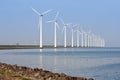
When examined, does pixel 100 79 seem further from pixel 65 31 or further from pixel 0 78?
pixel 65 31

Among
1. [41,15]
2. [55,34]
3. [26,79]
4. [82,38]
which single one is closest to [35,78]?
[26,79]

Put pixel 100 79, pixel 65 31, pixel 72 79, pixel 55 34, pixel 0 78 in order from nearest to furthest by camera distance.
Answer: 1. pixel 0 78
2. pixel 72 79
3. pixel 100 79
4. pixel 55 34
5. pixel 65 31

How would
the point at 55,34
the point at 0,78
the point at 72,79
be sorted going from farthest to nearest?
the point at 55,34 → the point at 72,79 → the point at 0,78

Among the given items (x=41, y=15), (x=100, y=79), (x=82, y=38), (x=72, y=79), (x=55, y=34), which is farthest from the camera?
(x=82, y=38)

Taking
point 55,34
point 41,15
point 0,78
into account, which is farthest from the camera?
point 55,34

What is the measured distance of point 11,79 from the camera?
24922mm

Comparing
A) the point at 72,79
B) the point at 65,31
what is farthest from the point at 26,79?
the point at 65,31

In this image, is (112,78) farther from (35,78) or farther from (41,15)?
(41,15)

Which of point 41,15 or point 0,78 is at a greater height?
point 41,15

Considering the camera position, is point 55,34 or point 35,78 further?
point 55,34

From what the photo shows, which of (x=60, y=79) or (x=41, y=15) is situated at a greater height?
(x=41, y=15)

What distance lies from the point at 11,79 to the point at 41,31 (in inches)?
3848

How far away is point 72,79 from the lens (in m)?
26.4

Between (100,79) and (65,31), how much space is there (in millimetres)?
122396
